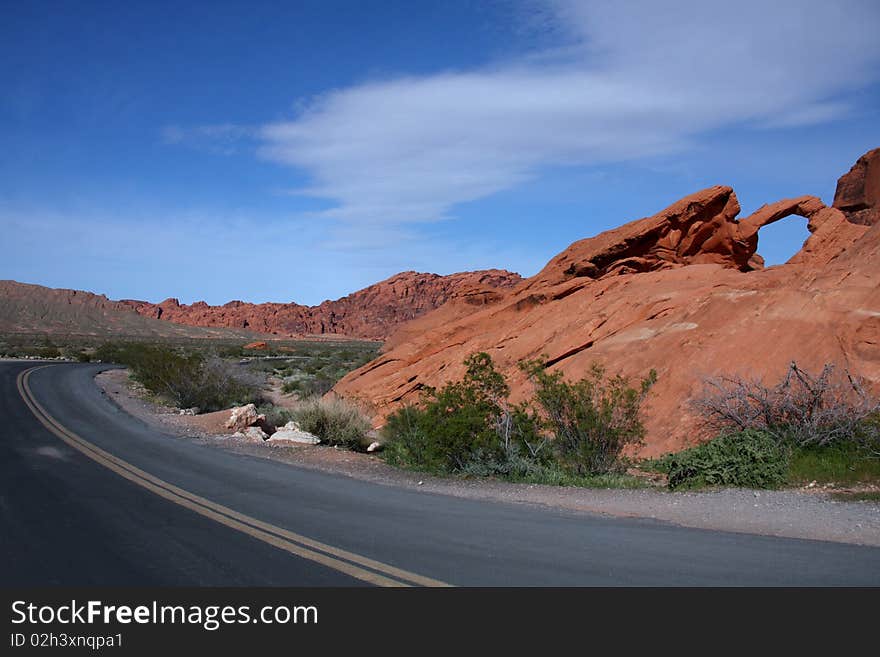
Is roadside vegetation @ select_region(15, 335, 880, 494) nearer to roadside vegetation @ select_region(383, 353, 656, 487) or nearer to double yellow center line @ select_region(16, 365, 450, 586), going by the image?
roadside vegetation @ select_region(383, 353, 656, 487)

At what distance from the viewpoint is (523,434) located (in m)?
13.2

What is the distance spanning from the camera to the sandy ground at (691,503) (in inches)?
309

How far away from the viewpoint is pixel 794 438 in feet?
39.0

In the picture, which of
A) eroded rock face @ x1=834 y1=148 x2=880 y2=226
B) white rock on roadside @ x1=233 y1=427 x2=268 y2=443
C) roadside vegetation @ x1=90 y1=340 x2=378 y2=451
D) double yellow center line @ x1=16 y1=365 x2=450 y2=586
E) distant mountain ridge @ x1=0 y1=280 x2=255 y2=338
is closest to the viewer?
double yellow center line @ x1=16 y1=365 x2=450 y2=586

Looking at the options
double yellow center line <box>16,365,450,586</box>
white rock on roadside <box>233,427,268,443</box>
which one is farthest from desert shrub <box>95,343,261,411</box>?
double yellow center line <box>16,365,450,586</box>

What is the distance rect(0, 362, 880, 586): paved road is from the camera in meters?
5.91

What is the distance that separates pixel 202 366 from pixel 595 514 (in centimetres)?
2326

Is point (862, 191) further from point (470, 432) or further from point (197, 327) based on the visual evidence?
point (197, 327)

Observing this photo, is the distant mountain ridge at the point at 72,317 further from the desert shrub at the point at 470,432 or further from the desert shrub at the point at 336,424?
the desert shrub at the point at 470,432

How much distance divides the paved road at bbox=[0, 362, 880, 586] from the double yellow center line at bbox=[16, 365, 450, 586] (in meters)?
0.03

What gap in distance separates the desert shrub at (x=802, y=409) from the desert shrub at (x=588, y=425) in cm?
147

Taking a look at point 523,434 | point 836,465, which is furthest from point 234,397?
point 836,465

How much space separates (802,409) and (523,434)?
482cm

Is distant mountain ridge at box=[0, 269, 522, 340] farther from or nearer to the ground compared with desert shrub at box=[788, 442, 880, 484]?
farther from the ground
